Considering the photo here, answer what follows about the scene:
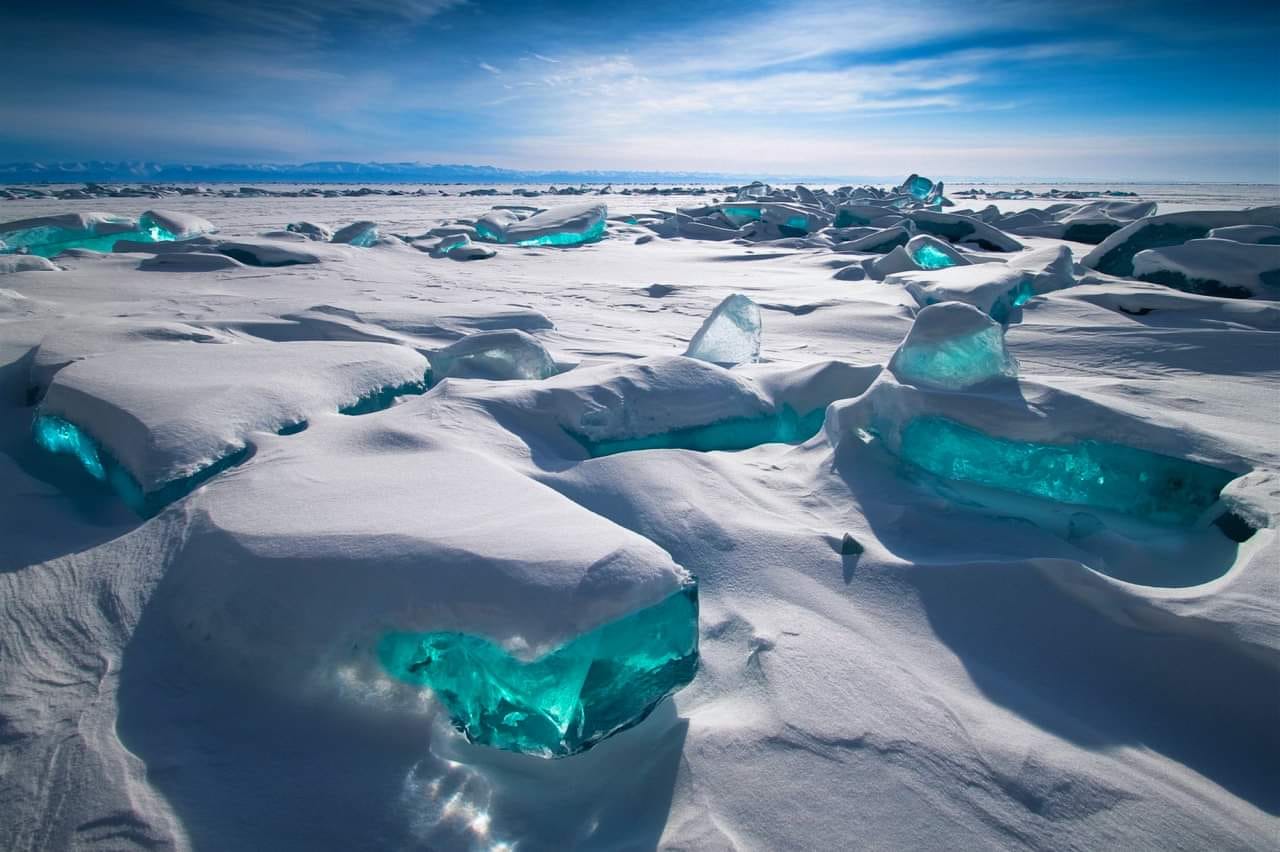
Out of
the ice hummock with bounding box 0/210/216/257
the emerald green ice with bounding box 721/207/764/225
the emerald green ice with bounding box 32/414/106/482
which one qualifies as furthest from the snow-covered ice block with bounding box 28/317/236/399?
the emerald green ice with bounding box 721/207/764/225

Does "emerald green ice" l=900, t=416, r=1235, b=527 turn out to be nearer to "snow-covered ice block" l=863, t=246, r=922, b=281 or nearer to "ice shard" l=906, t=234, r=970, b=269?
"snow-covered ice block" l=863, t=246, r=922, b=281

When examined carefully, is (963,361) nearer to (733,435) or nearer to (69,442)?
(733,435)

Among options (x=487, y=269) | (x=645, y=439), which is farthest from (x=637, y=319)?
(x=487, y=269)

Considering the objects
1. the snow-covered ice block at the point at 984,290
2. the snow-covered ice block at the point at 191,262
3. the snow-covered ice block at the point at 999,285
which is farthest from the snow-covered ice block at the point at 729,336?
the snow-covered ice block at the point at 191,262

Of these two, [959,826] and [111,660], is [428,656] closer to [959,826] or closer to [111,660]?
[111,660]

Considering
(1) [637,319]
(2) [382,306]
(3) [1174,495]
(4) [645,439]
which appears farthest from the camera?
(1) [637,319]

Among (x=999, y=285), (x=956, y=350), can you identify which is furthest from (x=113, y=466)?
(x=999, y=285)
